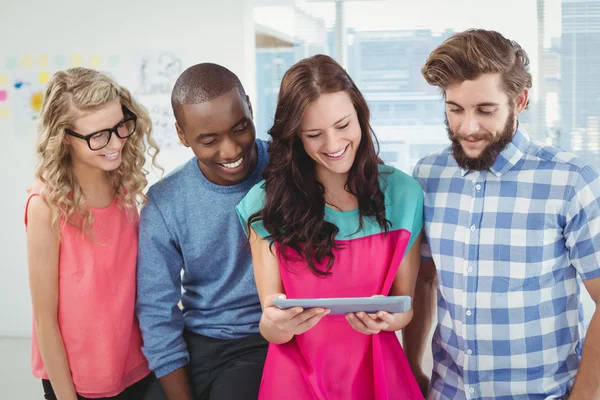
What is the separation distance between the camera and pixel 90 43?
502 centimetres

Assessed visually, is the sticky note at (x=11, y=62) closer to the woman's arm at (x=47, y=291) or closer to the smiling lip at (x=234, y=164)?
the woman's arm at (x=47, y=291)

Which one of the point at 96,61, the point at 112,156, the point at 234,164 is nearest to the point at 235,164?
the point at 234,164

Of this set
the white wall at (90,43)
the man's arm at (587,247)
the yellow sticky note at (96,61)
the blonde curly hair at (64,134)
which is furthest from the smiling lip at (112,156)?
the yellow sticky note at (96,61)

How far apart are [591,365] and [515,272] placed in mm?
272

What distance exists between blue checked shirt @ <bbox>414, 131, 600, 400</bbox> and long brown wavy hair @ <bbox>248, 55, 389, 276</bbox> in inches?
8.9

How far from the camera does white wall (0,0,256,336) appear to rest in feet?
16.0

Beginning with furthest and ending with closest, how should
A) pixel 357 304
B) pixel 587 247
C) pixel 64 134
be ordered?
pixel 64 134, pixel 587 247, pixel 357 304

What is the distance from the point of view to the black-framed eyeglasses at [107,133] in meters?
1.82

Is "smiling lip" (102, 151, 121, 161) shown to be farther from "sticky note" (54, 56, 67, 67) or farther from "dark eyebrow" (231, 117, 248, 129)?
"sticky note" (54, 56, 67, 67)

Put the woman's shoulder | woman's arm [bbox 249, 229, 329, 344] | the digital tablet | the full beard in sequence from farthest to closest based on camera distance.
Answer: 1. the woman's shoulder
2. the full beard
3. woman's arm [bbox 249, 229, 329, 344]
4. the digital tablet

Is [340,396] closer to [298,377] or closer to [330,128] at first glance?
[298,377]

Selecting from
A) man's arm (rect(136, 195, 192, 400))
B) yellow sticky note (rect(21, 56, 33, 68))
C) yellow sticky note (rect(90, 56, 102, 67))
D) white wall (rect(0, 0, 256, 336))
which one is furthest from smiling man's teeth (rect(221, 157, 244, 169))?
yellow sticky note (rect(21, 56, 33, 68))

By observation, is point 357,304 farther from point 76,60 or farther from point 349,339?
point 76,60

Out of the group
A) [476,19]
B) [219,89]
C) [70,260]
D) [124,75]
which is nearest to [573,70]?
[476,19]
